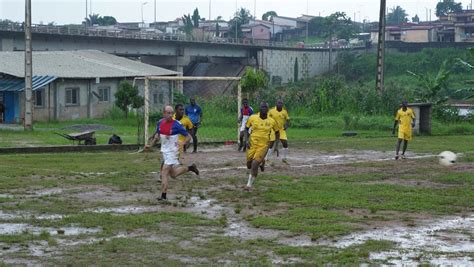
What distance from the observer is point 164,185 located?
1738cm

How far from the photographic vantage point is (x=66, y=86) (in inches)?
2057

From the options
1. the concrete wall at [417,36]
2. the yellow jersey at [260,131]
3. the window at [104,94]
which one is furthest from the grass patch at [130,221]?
the concrete wall at [417,36]

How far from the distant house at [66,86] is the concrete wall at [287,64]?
4121cm

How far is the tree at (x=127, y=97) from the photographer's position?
48969 mm

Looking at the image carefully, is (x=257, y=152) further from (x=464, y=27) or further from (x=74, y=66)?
(x=464, y=27)

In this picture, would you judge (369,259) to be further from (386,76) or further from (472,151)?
(386,76)

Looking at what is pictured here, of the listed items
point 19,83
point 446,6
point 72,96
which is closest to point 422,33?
point 446,6

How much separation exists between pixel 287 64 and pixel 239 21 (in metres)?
57.3

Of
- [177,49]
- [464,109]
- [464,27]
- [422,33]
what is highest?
[464,27]

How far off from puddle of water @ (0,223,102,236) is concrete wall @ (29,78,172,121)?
33849 mm

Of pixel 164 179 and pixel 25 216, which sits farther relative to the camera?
pixel 164 179

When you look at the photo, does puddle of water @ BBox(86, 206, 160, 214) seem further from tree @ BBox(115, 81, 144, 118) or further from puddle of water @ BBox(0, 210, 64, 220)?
tree @ BBox(115, 81, 144, 118)

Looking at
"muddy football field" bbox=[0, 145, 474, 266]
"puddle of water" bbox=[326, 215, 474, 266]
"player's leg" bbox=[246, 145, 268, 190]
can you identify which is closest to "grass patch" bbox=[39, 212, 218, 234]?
"muddy football field" bbox=[0, 145, 474, 266]

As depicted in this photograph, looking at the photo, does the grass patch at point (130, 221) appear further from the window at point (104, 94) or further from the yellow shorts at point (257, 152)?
the window at point (104, 94)
